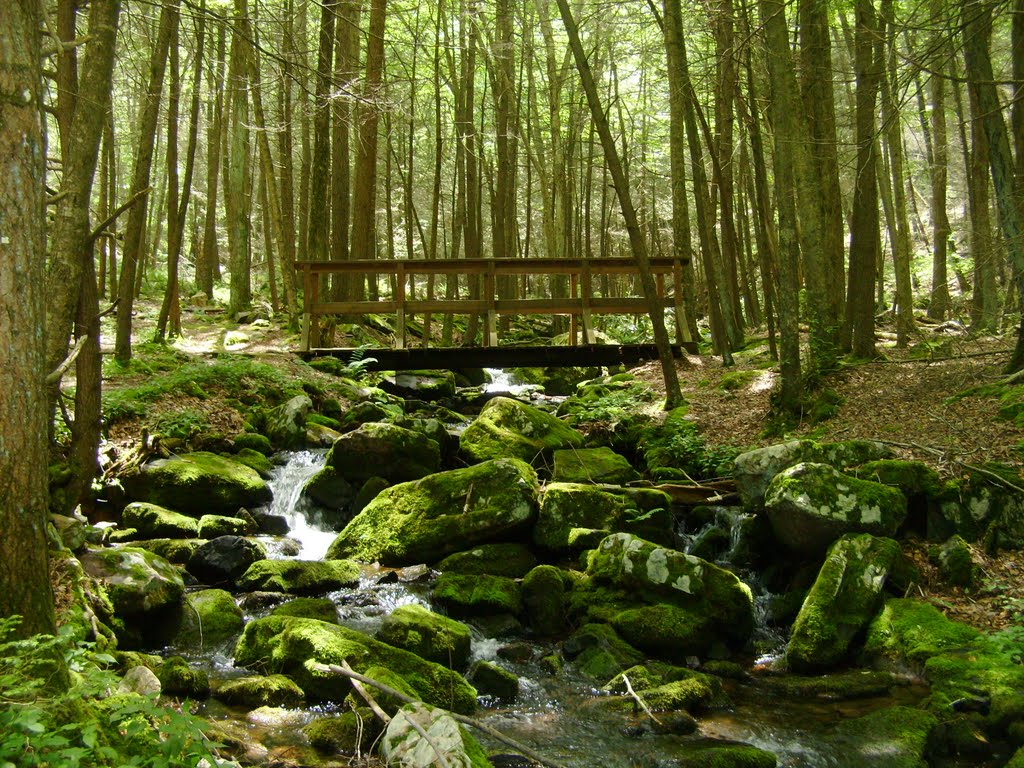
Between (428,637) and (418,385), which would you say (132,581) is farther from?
(418,385)

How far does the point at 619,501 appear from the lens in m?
8.94

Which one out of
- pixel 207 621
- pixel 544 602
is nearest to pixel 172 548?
pixel 207 621

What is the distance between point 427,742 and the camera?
3926 millimetres

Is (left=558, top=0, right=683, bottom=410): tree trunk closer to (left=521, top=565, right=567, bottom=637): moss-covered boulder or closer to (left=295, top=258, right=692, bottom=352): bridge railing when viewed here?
(left=295, top=258, right=692, bottom=352): bridge railing

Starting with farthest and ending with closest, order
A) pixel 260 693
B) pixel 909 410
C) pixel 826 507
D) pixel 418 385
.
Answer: pixel 418 385 → pixel 909 410 → pixel 826 507 → pixel 260 693

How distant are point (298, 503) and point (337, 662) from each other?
15.8 feet

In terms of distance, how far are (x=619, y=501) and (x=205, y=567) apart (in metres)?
4.46

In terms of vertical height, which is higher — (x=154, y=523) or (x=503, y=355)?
(x=503, y=355)

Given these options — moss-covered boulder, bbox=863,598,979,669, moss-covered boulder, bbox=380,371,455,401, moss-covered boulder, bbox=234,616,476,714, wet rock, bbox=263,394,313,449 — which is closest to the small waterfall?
wet rock, bbox=263,394,313,449

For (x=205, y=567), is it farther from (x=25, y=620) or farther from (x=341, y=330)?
(x=341, y=330)

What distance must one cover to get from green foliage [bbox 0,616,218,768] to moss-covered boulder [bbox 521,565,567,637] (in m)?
3.90

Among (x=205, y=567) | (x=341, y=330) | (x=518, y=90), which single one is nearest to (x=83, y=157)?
(x=205, y=567)

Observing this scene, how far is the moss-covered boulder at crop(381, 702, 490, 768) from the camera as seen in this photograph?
3.90 meters

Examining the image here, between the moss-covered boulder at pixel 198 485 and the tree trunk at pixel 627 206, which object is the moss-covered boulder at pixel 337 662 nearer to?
the moss-covered boulder at pixel 198 485
